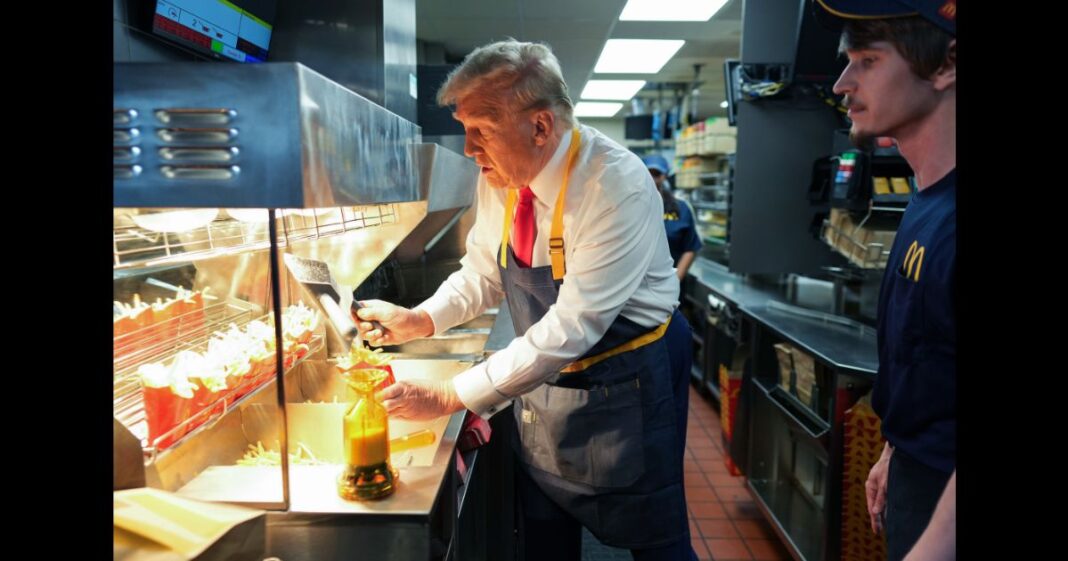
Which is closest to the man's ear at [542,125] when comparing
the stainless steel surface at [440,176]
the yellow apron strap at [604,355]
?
the stainless steel surface at [440,176]

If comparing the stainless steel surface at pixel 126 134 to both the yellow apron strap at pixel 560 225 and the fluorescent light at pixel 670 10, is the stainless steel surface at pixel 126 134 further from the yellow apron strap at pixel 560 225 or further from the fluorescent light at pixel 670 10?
the fluorescent light at pixel 670 10

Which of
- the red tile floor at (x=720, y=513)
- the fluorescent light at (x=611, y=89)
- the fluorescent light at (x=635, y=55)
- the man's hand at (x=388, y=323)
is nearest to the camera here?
the man's hand at (x=388, y=323)

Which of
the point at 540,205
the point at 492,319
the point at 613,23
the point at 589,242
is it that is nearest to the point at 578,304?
the point at 589,242

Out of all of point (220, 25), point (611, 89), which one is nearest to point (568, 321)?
point (220, 25)

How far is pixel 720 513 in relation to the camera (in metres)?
3.55

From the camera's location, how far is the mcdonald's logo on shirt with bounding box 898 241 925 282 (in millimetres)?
1164

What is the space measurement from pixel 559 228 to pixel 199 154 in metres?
1.01

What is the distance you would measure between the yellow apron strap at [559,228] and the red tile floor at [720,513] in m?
1.66

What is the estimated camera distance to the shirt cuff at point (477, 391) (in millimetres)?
1483

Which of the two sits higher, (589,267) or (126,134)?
(126,134)

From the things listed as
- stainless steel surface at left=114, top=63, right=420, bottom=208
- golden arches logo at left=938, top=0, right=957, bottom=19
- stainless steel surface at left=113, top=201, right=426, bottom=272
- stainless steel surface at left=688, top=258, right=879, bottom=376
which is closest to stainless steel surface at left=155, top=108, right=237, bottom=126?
stainless steel surface at left=114, top=63, right=420, bottom=208

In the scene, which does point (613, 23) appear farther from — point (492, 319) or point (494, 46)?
point (494, 46)

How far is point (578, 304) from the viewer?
60.1 inches

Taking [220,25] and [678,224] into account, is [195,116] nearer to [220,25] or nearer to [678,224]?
[220,25]
